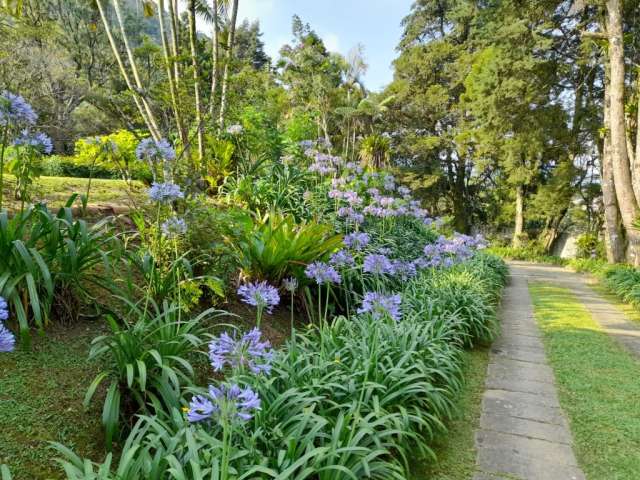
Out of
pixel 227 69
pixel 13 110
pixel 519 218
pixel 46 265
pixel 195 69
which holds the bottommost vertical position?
pixel 46 265

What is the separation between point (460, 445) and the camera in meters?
2.41

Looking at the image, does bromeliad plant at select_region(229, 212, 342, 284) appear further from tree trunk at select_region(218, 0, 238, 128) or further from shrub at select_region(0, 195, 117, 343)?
tree trunk at select_region(218, 0, 238, 128)

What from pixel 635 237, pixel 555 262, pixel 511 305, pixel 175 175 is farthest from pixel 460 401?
pixel 555 262

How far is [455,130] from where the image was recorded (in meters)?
19.8

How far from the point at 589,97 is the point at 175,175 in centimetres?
1617

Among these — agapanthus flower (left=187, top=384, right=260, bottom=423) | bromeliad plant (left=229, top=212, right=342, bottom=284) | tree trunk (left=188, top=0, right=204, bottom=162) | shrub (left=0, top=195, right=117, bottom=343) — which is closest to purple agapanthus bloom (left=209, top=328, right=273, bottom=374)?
agapanthus flower (left=187, top=384, right=260, bottom=423)

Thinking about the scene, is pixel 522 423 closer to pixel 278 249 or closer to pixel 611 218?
pixel 278 249

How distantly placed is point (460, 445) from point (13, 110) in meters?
3.01

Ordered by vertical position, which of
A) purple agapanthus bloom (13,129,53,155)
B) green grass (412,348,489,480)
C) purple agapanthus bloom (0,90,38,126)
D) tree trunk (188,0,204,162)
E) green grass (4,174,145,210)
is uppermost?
tree trunk (188,0,204,162)

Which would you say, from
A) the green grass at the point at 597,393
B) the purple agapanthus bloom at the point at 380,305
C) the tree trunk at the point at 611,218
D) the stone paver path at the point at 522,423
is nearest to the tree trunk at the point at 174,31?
the purple agapanthus bloom at the point at 380,305

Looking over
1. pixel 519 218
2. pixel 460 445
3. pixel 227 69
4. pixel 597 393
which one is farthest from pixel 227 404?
pixel 519 218

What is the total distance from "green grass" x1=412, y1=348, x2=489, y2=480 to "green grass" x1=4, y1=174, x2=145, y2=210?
290 centimetres

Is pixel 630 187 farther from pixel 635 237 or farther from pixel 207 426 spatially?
pixel 207 426

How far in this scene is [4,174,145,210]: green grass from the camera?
3882mm
